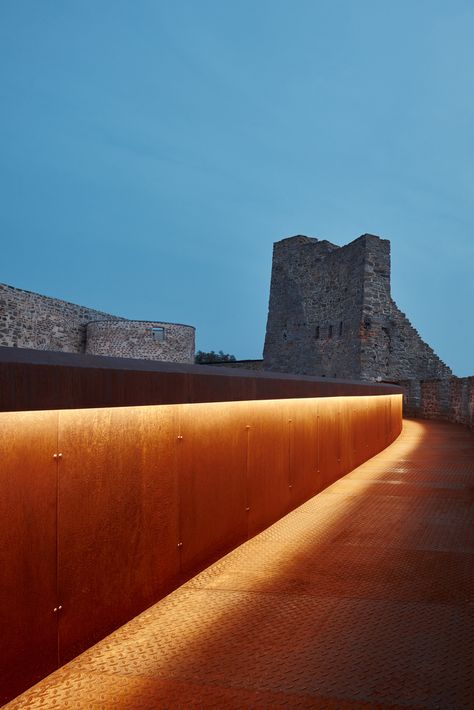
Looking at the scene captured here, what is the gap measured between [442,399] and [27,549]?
17789 mm

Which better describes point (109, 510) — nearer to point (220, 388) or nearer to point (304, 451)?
point (220, 388)

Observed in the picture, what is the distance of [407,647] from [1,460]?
1.97m

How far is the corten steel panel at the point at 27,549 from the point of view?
2.36 meters

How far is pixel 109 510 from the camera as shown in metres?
3.00

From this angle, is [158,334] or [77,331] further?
[158,334]

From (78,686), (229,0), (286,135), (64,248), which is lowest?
(78,686)

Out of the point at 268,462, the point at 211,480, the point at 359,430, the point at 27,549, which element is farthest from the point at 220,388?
the point at 359,430

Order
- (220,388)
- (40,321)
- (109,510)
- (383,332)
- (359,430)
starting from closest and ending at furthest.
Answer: (109,510)
(220,388)
(359,430)
(40,321)
(383,332)

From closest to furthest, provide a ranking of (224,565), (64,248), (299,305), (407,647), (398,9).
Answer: (407,647), (224,565), (299,305), (398,9), (64,248)

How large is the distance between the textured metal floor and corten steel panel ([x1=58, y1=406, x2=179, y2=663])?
148 millimetres

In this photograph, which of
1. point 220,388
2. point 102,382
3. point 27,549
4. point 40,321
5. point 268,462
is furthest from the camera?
point 40,321

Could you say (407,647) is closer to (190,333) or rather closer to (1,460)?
(1,460)

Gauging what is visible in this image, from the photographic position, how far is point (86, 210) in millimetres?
190250

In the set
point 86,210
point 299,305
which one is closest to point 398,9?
point 86,210
